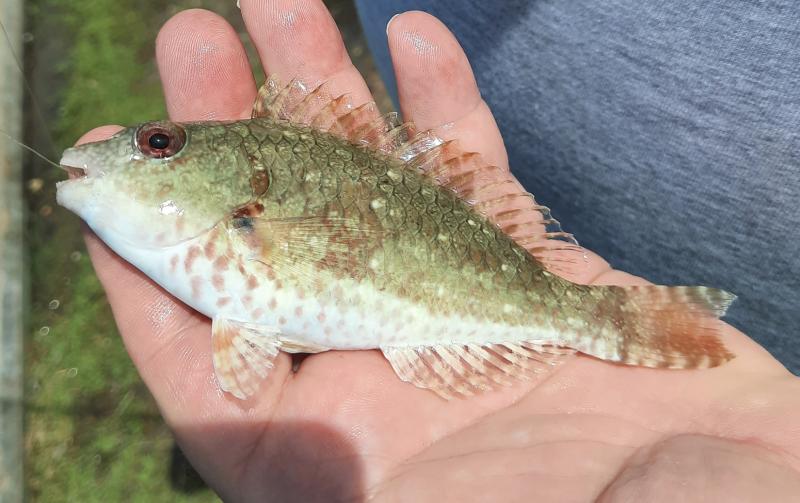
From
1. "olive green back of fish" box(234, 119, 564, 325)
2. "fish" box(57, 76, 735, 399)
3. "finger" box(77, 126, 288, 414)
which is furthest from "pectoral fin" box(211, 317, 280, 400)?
"olive green back of fish" box(234, 119, 564, 325)

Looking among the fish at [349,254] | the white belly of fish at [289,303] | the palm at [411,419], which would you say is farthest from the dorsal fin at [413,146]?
the palm at [411,419]

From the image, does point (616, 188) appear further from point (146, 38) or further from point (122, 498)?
point (146, 38)

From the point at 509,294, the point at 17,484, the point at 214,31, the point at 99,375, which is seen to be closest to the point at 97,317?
the point at 99,375

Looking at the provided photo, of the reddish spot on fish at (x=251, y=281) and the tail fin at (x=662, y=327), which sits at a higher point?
the tail fin at (x=662, y=327)

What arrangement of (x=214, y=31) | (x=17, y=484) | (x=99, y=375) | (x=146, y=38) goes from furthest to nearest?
1. (x=146, y=38)
2. (x=99, y=375)
3. (x=17, y=484)
4. (x=214, y=31)

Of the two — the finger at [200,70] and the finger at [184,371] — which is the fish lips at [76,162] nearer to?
the finger at [184,371]

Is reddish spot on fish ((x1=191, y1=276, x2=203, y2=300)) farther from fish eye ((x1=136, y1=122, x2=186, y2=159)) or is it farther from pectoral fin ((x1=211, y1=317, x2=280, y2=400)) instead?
fish eye ((x1=136, y1=122, x2=186, y2=159))
